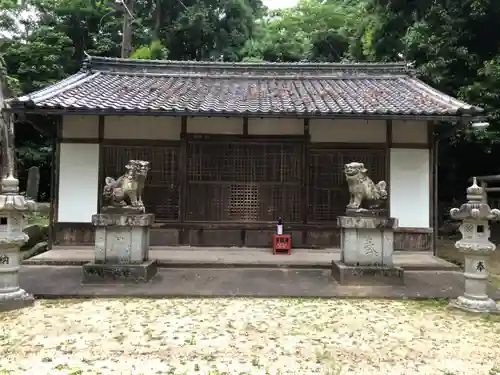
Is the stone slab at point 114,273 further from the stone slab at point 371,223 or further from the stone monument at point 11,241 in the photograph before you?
the stone slab at point 371,223

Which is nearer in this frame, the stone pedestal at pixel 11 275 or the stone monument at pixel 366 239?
the stone pedestal at pixel 11 275

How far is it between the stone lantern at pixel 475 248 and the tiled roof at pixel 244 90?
3.03 meters

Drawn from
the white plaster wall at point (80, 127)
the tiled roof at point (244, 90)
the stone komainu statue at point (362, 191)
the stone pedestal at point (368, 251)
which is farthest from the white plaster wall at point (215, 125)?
the stone pedestal at point (368, 251)

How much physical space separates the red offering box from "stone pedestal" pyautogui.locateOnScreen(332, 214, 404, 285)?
6.69ft

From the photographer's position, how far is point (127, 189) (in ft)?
21.3

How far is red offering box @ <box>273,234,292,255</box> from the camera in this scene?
8.49m

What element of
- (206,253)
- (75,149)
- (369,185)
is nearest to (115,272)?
(206,253)

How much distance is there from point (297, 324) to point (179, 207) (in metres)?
4.95

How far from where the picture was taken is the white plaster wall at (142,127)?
8.97m

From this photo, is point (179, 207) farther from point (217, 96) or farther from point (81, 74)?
point (81, 74)

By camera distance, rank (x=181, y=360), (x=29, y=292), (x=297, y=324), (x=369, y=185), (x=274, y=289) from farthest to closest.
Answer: (x=369, y=185), (x=274, y=289), (x=29, y=292), (x=297, y=324), (x=181, y=360)

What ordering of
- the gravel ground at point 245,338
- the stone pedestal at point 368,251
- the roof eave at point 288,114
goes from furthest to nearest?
the roof eave at point 288,114 < the stone pedestal at point 368,251 < the gravel ground at point 245,338

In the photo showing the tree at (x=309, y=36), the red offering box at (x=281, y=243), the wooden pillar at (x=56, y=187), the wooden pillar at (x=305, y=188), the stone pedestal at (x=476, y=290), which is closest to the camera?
the stone pedestal at (x=476, y=290)

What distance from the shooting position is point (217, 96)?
9516mm
